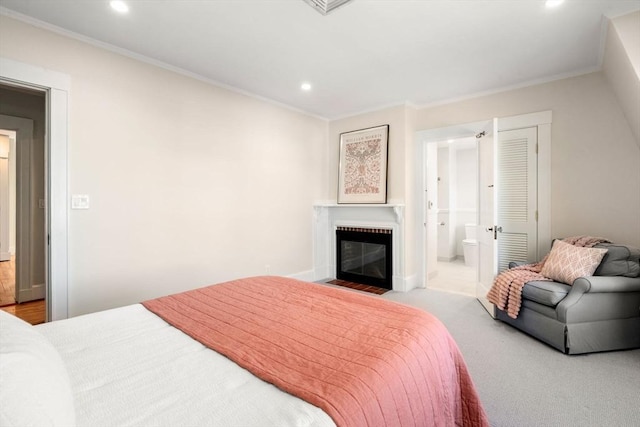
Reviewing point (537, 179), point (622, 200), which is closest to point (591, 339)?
point (622, 200)

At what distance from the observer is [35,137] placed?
12.0ft

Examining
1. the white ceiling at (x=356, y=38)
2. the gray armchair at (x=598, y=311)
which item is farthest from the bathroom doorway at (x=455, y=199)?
the gray armchair at (x=598, y=311)

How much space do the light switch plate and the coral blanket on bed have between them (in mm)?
1383

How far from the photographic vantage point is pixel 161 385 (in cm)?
92

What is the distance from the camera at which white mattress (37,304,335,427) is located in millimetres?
765

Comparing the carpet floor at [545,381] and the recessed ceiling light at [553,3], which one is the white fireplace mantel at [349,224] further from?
the recessed ceiling light at [553,3]

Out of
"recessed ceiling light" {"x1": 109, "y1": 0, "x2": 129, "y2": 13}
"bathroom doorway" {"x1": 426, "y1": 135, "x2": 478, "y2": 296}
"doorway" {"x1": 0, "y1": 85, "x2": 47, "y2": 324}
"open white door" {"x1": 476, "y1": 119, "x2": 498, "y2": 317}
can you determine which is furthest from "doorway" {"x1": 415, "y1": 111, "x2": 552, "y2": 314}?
"doorway" {"x1": 0, "y1": 85, "x2": 47, "y2": 324}

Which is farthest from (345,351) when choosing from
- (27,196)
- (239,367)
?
(27,196)

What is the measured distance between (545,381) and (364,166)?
3168 millimetres

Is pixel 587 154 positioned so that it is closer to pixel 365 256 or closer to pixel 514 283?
pixel 514 283

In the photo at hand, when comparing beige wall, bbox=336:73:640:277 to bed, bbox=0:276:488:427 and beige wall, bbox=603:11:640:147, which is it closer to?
beige wall, bbox=603:11:640:147

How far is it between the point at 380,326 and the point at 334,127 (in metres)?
3.96

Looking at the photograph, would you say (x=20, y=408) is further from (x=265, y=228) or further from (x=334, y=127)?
(x=334, y=127)

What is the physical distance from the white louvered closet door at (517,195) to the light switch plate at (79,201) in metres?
4.23
